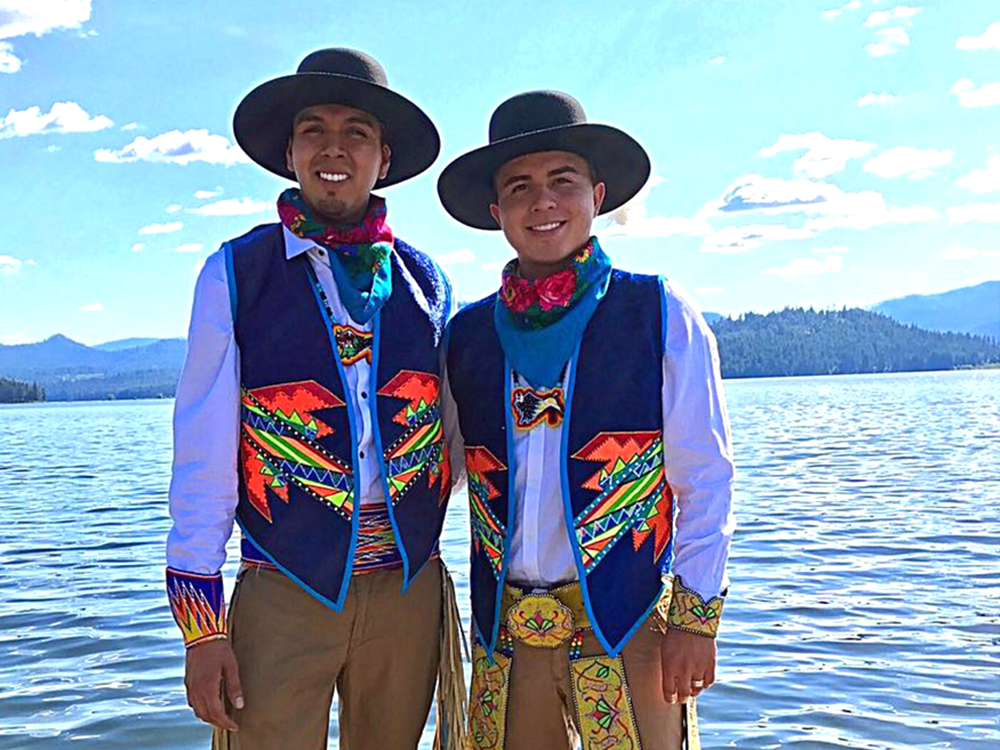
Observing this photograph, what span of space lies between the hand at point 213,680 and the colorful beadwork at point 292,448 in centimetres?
38

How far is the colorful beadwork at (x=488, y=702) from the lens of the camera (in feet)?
11.1

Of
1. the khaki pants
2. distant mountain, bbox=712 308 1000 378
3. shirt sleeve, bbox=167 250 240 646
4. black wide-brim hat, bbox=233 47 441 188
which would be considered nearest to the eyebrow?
black wide-brim hat, bbox=233 47 441 188

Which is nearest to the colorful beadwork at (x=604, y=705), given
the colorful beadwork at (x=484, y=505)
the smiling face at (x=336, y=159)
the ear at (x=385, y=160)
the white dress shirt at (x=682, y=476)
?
the white dress shirt at (x=682, y=476)

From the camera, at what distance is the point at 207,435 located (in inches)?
126

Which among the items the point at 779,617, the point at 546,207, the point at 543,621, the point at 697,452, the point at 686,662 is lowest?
the point at 779,617

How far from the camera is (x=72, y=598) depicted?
1052 cm

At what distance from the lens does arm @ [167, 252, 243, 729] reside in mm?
3182

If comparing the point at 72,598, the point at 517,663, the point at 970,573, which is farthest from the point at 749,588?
the point at 517,663

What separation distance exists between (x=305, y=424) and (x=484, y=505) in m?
0.59

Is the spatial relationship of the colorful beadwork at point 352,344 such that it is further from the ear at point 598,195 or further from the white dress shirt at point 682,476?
the ear at point 598,195

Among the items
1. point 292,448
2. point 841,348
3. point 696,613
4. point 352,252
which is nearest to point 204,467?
point 292,448

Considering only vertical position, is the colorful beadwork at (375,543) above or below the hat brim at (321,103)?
below

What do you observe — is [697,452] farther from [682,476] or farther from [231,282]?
[231,282]

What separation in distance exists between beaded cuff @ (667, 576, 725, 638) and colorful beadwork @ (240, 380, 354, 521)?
3.10ft
